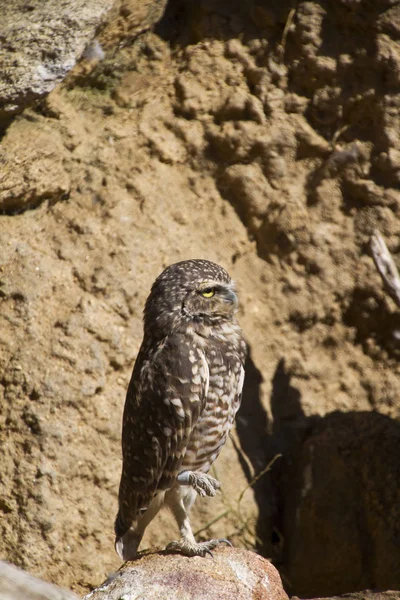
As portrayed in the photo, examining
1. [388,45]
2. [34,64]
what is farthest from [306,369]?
[34,64]

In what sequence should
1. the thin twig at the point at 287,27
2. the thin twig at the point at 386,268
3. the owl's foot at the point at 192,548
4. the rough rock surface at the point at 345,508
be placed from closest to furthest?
the owl's foot at the point at 192,548 → the rough rock surface at the point at 345,508 → the thin twig at the point at 386,268 → the thin twig at the point at 287,27

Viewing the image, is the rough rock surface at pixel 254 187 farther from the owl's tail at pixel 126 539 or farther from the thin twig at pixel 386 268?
the owl's tail at pixel 126 539

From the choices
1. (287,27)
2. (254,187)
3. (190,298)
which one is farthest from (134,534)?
(287,27)

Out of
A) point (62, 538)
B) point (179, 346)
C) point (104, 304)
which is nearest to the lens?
point (179, 346)

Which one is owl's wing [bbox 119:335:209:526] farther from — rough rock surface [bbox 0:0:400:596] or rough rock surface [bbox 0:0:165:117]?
rough rock surface [bbox 0:0:165:117]

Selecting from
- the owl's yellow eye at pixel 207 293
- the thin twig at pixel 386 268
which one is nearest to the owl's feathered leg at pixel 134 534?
the owl's yellow eye at pixel 207 293

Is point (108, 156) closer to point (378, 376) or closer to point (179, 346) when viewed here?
point (179, 346)
